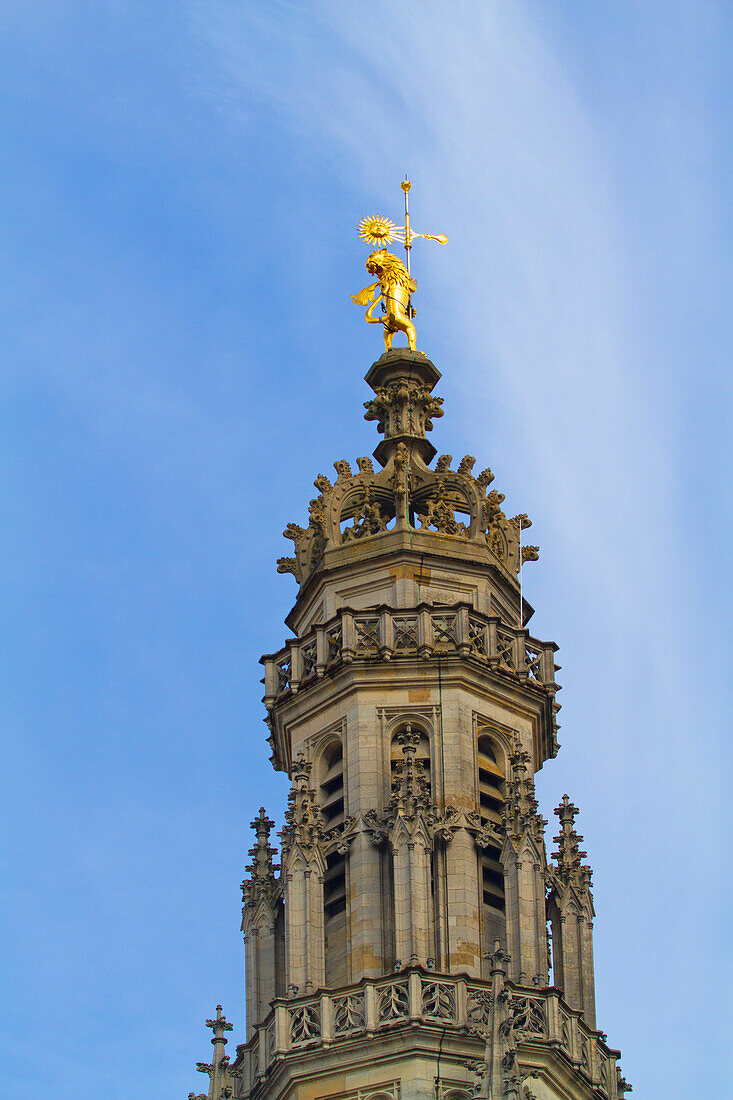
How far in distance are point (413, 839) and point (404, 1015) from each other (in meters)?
3.86

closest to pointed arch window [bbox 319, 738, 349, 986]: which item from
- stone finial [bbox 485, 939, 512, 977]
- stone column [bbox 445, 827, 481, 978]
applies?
stone column [bbox 445, 827, 481, 978]

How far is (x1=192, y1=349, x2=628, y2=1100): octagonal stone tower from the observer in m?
59.9

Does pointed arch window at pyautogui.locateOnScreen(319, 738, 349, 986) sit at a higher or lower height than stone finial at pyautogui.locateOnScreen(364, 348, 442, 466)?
lower

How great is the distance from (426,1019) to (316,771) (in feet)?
23.9

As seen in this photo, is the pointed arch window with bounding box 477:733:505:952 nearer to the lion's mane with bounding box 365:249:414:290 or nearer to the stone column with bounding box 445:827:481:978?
the stone column with bounding box 445:827:481:978

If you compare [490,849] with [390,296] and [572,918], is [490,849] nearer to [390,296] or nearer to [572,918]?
[572,918]

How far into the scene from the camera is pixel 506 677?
66.5 meters

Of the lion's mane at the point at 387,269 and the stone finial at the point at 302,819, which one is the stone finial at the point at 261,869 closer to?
the stone finial at the point at 302,819

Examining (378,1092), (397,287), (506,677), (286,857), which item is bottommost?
(378,1092)

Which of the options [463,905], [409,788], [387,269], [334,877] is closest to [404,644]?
[409,788]

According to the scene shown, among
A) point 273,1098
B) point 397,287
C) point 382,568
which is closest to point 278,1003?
point 273,1098

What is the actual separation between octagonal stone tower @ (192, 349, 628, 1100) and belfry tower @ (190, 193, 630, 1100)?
0.14ft

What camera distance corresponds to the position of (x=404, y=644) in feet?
217

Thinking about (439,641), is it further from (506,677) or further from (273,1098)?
(273,1098)
